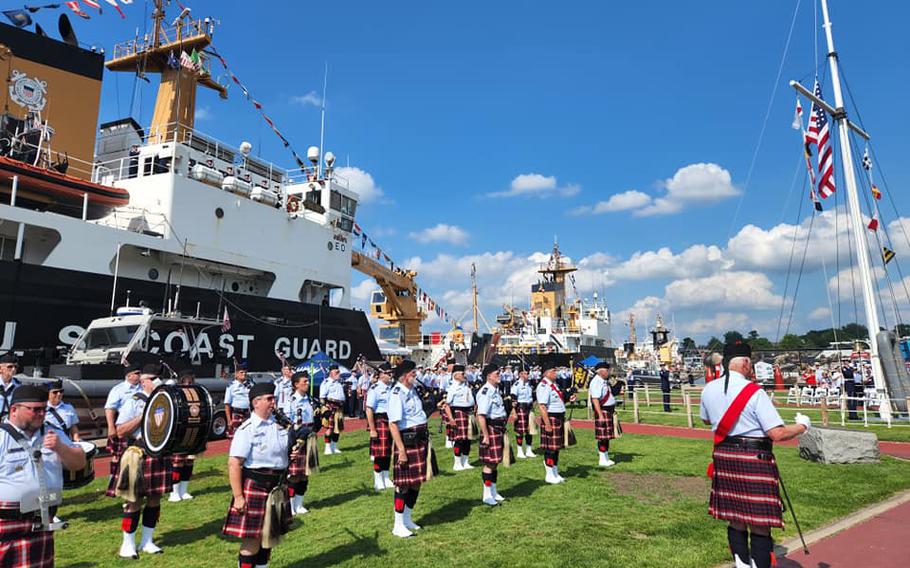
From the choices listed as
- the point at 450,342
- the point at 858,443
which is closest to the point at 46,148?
the point at 858,443

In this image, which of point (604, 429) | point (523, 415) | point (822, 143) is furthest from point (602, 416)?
point (822, 143)

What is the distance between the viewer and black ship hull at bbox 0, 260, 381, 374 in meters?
12.9

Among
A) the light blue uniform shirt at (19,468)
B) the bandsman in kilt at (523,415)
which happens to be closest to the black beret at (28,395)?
the light blue uniform shirt at (19,468)

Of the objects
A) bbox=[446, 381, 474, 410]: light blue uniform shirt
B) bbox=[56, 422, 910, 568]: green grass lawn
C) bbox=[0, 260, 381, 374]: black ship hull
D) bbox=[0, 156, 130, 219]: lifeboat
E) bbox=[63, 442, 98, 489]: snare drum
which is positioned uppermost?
bbox=[0, 156, 130, 219]: lifeboat

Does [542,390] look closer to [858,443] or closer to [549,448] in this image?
[549,448]

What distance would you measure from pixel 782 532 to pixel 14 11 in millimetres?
23954

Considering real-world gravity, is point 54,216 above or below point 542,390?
above

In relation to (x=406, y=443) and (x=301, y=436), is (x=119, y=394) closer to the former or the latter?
(x=301, y=436)

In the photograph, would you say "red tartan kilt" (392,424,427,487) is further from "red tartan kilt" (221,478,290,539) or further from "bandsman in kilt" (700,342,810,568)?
"bandsman in kilt" (700,342,810,568)

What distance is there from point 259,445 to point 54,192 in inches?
587

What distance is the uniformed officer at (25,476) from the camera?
10.8 feet

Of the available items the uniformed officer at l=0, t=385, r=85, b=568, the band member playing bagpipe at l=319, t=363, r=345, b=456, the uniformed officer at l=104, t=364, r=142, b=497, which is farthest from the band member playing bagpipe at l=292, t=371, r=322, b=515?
the uniformed officer at l=0, t=385, r=85, b=568

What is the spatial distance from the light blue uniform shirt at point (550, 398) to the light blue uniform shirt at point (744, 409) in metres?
4.67

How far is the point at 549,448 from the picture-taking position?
8.85m
